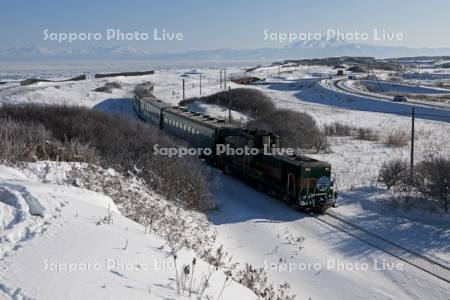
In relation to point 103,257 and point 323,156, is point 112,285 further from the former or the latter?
point 323,156

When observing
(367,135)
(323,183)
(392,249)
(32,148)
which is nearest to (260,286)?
(392,249)

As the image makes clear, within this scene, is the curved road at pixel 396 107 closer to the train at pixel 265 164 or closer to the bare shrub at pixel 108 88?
the train at pixel 265 164

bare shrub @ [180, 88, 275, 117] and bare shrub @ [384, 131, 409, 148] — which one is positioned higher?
bare shrub @ [180, 88, 275, 117]

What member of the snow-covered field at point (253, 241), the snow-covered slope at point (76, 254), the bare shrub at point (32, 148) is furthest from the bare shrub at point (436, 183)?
the bare shrub at point (32, 148)

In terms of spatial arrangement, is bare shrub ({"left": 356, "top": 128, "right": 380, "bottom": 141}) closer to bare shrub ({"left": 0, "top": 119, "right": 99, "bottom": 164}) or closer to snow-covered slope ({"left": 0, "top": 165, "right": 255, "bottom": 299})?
bare shrub ({"left": 0, "top": 119, "right": 99, "bottom": 164})

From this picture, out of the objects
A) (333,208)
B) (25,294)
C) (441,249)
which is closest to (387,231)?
(441,249)

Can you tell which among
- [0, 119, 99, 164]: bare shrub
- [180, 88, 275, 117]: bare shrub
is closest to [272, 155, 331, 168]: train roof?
[0, 119, 99, 164]: bare shrub
